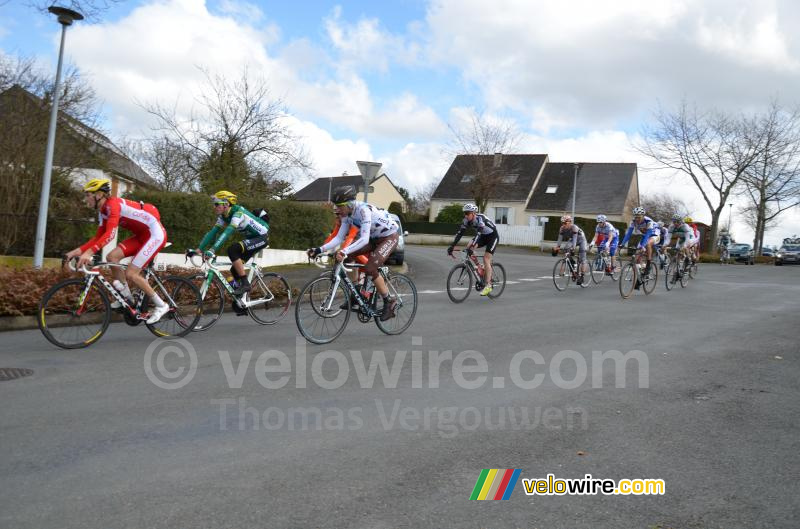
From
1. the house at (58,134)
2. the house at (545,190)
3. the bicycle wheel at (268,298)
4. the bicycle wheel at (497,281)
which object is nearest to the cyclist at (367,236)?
the bicycle wheel at (268,298)

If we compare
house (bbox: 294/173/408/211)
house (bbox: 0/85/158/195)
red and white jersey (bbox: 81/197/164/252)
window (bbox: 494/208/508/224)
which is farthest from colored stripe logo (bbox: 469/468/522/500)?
house (bbox: 294/173/408/211)

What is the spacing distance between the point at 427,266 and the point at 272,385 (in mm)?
17877

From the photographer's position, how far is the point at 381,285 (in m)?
8.69

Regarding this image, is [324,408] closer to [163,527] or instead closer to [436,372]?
[436,372]

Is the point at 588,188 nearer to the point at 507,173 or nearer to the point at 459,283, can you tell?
the point at 507,173

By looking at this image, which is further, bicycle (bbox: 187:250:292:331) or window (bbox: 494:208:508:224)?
window (bbox: 494:208:508:224)

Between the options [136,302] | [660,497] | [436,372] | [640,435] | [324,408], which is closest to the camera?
[660,497]

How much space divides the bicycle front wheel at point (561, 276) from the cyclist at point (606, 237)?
110 centimetres

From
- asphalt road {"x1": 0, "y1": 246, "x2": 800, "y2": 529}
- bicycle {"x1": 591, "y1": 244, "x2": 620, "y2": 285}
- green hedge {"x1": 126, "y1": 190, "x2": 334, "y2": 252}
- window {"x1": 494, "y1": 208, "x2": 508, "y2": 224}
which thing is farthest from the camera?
window {"x1": 494, "y1": 208, "x2": 508, "y2": 224}

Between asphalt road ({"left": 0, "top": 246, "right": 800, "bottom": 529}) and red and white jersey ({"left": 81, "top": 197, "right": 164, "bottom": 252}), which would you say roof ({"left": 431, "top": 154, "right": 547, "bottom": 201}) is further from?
asphalt road ({"left": 0, "top": 246, "right": 800, "bottom": 529})

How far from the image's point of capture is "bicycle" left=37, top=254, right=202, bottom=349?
7.31 m

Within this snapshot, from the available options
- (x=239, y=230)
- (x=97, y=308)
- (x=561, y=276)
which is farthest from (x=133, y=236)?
(x=561, y=276)

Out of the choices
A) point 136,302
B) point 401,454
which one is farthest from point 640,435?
point 136,302

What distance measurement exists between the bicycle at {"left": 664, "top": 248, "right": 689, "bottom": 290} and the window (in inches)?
1651
